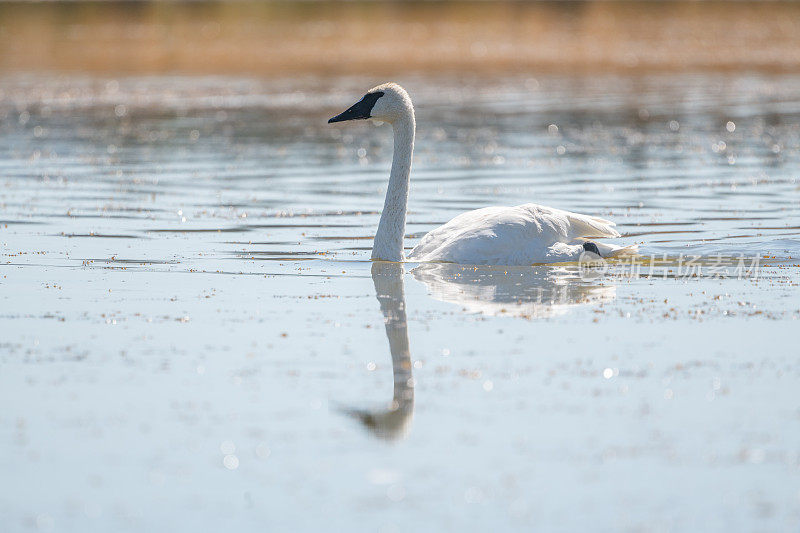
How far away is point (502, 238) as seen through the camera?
10633 millimetres

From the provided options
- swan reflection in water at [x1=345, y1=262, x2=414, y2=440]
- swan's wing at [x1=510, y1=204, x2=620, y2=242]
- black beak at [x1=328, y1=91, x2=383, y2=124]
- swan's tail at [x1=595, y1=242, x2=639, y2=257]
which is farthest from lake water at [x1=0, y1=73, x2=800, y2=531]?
black beak at [x1=328, y1=91, x2=383, y2=124]

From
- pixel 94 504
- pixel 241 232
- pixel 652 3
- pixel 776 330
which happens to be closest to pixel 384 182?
pixel 241 232

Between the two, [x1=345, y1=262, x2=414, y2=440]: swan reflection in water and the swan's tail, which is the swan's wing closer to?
the swan's tail

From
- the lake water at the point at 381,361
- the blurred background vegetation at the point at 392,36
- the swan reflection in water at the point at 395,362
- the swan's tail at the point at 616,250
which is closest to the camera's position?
the lake water at the point at 381,361

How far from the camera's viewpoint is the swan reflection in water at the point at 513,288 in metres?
9.03

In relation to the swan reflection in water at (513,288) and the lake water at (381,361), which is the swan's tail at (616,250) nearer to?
the lake water at (381,361)

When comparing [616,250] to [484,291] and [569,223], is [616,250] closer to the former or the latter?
[569,223]

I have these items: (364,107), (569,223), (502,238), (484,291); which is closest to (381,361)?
(484,291)

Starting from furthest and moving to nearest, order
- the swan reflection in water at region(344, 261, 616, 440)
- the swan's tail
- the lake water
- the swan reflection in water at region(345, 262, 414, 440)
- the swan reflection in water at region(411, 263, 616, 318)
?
1. the swan's tail
2. the swan reflection in water at region(411, 263, 616, 318)
3. the swan reflection in water at region(344, 261, 616, 440)
4. the swan reflection in water at region(345, 262, 414, 440)
5. the lake water

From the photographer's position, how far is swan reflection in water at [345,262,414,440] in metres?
6.29

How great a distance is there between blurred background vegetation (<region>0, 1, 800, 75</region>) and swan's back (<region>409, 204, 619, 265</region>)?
26.6 metres

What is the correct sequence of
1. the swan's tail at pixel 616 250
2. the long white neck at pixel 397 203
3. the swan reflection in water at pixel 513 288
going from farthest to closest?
the swan's tail at pixel 616 250
the long white neck at pixel 397 203
the swan reflection in water at pixel 513 288

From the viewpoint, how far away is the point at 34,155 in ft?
67.4

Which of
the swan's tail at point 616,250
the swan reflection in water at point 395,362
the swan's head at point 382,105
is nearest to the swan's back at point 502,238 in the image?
the swan's tail at point 616,250
